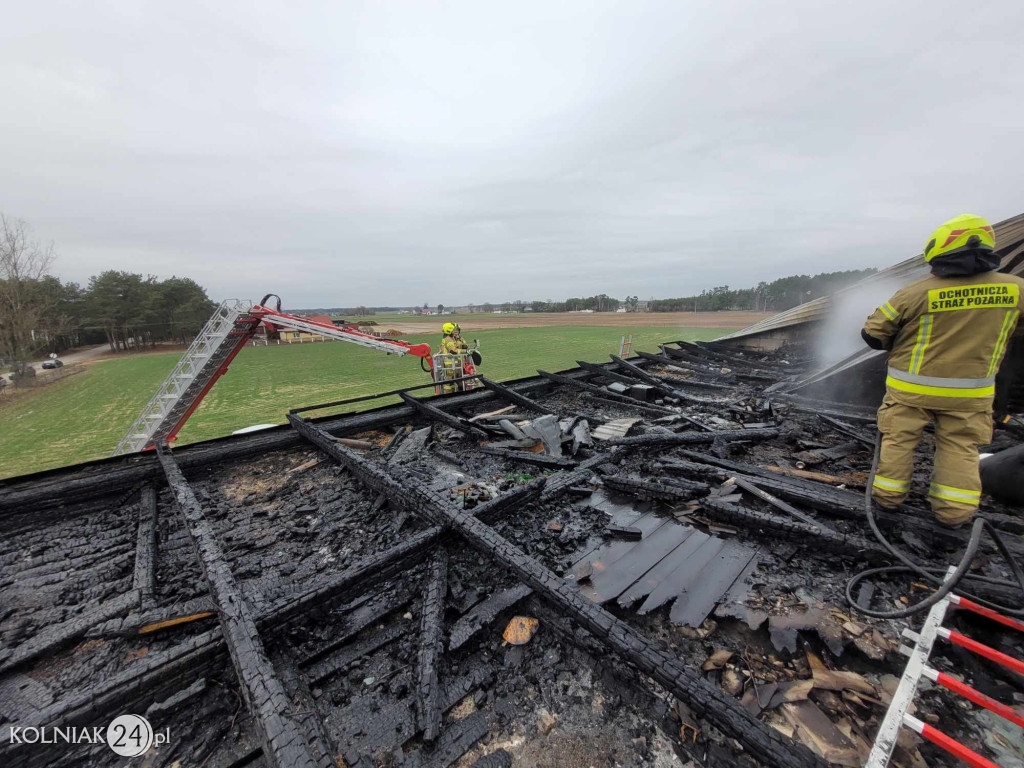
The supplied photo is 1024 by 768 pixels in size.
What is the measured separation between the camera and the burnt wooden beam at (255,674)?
45.0 inches

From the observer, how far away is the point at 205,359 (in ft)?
27.4

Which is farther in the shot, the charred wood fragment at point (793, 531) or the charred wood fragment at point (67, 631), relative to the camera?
the charred wood fragment at point (793, 531)

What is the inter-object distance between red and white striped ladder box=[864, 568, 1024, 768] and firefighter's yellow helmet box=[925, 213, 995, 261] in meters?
2.25

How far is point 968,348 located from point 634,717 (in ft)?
11.0

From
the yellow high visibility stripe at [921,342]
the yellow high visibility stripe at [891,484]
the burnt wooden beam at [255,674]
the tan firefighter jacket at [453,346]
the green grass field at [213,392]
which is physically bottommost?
the green grass field at [213,392]

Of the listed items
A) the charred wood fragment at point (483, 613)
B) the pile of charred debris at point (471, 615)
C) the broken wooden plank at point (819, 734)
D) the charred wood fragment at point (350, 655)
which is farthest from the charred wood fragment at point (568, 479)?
the broken wooden plank at point (819, 734)

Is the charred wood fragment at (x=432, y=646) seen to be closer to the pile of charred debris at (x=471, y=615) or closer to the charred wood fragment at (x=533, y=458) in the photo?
the pile of charred debris at (x=471, y=615)

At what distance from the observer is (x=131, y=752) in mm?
1407

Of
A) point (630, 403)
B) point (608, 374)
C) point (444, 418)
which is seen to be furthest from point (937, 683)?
point (608, 374)

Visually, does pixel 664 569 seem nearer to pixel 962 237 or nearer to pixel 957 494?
pixel 957 494

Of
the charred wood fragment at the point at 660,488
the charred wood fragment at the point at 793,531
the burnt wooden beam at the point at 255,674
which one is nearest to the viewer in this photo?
the burnt wooden beam at the point at 255,674

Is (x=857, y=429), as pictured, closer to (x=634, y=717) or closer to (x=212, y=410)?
(x=634, y=717)

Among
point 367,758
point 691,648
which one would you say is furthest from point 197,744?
point 691,648

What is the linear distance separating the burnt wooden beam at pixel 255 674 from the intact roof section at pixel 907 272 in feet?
28.3
